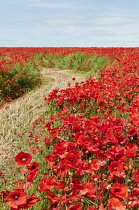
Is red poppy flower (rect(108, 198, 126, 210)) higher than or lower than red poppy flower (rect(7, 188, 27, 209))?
lower

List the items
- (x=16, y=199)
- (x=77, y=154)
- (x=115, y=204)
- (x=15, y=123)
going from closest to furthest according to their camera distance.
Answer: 1. (x=16, y=199)
2. (x=115, y=204)
3. (x=77, y=154)
4. (x=15, y=123)

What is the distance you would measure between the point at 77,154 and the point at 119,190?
0.46m

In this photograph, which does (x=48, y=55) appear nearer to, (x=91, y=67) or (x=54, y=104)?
(x=91, y=67)

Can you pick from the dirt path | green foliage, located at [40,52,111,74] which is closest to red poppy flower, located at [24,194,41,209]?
the dirt path

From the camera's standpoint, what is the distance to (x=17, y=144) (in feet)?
13.1

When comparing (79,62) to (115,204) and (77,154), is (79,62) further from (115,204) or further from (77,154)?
(115,204)

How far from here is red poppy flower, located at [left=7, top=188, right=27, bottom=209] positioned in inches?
56.4

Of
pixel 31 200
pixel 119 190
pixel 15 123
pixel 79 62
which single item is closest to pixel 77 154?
pixel 119 190

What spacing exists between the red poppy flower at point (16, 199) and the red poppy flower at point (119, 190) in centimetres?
66

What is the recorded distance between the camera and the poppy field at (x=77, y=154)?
5.68 ft

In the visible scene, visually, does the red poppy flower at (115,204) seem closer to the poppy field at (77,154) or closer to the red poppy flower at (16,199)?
the poppy field at (77,154)

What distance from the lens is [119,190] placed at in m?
1.73

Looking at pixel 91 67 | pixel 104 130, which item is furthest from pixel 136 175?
pixel 91 67

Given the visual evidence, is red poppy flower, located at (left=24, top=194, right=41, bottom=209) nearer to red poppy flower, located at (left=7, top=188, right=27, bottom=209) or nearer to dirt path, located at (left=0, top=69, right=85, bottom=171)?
red poppy flower, located at (left=7, top=188, right=27, bottom=209)
